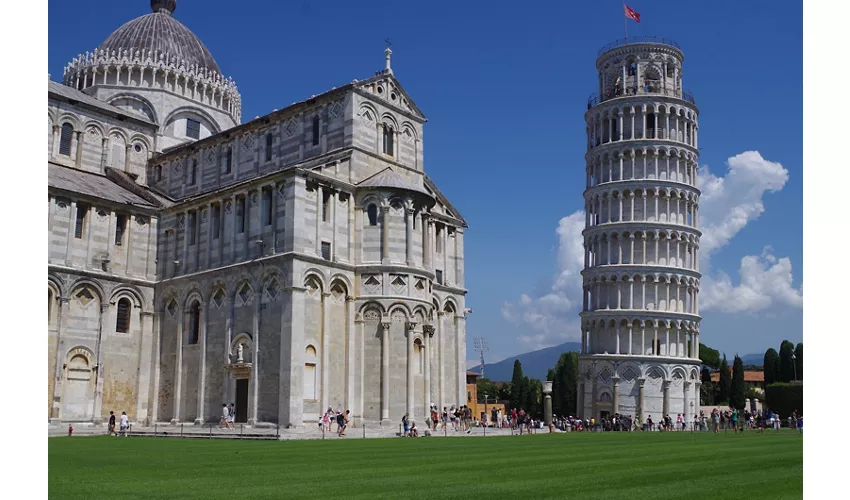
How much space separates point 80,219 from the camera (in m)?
45.6

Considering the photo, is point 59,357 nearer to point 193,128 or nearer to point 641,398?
point 193,128

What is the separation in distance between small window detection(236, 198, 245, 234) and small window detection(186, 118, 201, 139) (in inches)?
712

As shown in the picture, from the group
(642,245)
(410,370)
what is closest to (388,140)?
(410,370)

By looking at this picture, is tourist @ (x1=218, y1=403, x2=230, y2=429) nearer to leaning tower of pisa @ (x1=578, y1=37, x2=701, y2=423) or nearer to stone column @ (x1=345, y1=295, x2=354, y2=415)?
stone column @ (x1=345, y1=295, x2=354, y2=415)

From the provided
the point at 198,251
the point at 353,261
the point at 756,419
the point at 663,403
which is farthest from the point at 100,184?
the point at 663,403

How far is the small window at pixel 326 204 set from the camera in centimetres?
4194

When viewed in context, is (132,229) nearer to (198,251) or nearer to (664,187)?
(198,251)

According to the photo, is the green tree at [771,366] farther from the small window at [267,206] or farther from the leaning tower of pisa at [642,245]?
the small window at [267,206]

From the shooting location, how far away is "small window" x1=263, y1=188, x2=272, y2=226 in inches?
1649

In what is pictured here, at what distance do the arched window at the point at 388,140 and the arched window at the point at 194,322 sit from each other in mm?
13284

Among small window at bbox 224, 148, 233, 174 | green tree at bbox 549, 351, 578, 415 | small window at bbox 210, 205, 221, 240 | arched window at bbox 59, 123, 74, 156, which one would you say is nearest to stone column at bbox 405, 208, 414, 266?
small window at bbox 210, 205, 221, 240

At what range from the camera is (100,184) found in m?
50.0

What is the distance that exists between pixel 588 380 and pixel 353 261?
42.1 m

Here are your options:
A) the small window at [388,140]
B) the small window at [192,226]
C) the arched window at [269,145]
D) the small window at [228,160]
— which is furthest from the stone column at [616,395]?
the small window at [192,226]
